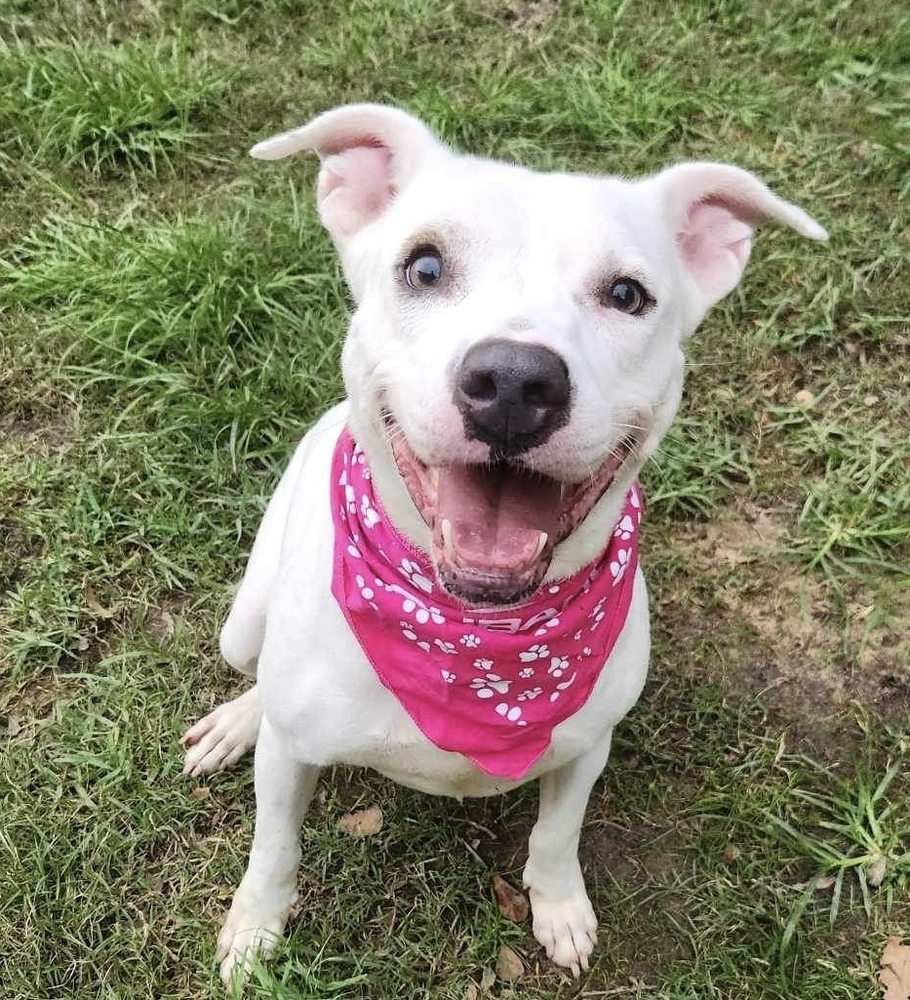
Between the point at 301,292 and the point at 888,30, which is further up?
the point at 888,30

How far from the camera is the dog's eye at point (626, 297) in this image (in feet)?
7.65

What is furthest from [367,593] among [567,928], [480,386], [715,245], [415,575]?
[567,928]

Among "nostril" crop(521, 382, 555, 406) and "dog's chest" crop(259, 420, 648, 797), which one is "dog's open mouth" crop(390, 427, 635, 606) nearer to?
"nostril" crop(521, 382, 555, 406)

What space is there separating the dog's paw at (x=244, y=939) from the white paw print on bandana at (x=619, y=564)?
152cm

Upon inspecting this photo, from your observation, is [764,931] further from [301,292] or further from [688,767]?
[301,292]

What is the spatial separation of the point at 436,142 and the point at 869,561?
2.39 meters

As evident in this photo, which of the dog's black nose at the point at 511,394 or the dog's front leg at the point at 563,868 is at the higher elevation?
the dog's black nose at the point at 511,394

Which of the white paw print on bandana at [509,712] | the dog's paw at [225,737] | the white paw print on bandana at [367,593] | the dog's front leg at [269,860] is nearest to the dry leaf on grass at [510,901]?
the dog's front leg at [269,860]

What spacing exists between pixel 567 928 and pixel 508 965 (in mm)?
227

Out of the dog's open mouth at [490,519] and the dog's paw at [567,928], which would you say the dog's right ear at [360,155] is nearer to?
the dog's open mouth at [490,519]

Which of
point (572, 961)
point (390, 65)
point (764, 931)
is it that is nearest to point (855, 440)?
point (764, 931)

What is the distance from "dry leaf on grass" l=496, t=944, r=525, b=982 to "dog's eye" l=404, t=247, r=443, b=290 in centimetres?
216

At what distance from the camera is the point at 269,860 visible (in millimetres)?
3146

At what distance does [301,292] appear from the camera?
14.8ft
